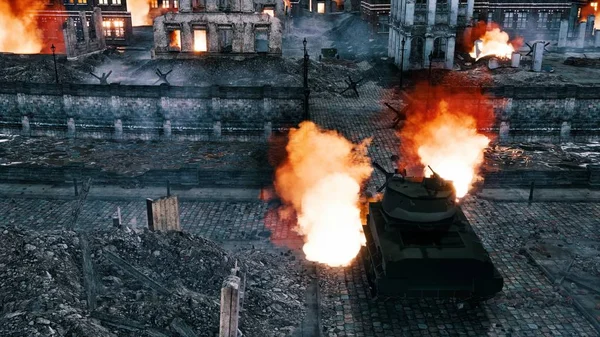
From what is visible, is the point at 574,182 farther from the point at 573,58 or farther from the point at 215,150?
the point at 573,58

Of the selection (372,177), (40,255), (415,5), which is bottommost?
(372,177)

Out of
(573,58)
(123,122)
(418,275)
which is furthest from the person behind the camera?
(573,58)

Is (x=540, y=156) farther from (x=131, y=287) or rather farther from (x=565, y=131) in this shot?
(x=131, y=287)

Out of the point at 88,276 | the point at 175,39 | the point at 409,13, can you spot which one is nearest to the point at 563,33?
the point at 409,13

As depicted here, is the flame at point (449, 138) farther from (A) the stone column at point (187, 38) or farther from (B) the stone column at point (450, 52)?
(A) the stone column at point (187, 38)

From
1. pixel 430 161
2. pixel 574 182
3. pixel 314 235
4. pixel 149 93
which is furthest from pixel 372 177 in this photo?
pixel 149 93

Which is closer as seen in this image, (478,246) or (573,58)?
(478,246)

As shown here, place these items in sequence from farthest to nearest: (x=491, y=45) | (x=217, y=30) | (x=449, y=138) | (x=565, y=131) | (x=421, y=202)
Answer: (x=491, y=45), (x=217, y=30), (x=565, y=131), (x=449, y=138), (x=421, y=202)
